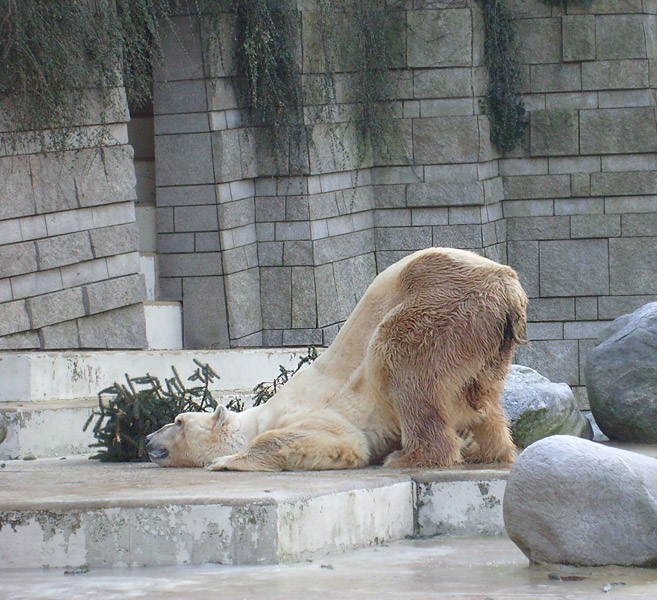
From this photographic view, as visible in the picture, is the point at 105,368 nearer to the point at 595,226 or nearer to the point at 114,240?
the point at 114,240

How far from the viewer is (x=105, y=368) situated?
766cm

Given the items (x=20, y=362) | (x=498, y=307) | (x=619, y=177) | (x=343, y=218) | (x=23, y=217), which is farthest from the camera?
(x=619, y=177)

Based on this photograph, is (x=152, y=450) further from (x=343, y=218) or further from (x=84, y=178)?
(x=343, y=218)

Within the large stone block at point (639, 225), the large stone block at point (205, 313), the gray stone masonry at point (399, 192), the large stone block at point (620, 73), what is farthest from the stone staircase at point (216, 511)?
the large stone block at point (620, 73)

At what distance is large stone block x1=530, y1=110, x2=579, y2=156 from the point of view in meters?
12.4

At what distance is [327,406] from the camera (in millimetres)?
5379

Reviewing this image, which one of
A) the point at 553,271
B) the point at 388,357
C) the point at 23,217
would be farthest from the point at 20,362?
the point at 553,271

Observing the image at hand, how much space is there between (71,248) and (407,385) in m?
4.16

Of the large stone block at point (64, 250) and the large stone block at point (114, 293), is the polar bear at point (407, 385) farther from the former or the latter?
the large stone block at point (114, 293)

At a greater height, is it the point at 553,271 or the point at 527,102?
the point at 527,102

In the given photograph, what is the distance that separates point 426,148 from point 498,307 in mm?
6882

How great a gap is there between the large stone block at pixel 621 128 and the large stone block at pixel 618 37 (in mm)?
570

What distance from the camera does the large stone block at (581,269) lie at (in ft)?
41.0

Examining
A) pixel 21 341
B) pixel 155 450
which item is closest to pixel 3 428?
pixel 155 450
